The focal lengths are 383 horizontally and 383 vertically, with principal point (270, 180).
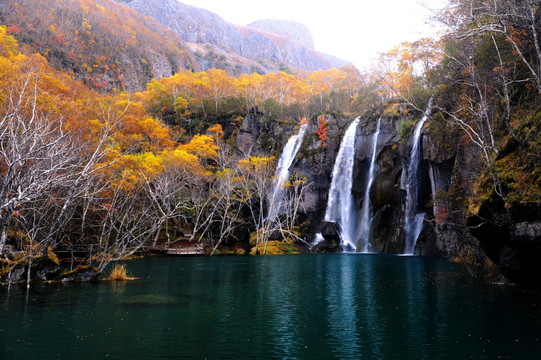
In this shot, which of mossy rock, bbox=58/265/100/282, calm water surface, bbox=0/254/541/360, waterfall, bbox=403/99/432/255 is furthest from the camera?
waterfall, bbox=403/99/432/255

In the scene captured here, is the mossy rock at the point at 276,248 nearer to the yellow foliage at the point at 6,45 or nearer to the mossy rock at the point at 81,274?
the mossy rock at the point at 81,274

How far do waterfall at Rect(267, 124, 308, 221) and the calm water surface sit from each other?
23394 millimetres

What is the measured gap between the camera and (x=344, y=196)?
3859cm

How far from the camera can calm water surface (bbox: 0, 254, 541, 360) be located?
771cm

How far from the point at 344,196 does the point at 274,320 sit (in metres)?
29.2

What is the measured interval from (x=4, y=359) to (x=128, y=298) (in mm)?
6342

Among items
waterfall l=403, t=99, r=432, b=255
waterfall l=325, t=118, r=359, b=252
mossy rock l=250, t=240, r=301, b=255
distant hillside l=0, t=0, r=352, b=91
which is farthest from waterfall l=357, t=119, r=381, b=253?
distant hillside l=0, t=0, r=352, b=91

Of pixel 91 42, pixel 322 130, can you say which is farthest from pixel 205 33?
pixel 322 130

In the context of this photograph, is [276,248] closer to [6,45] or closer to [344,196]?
[344,196]

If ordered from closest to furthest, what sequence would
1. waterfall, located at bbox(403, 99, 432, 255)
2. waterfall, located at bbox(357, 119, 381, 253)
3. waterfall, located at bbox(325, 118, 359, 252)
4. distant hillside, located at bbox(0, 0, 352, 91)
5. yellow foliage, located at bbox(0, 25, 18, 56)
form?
waterfall, located at bbox(403, 99, 432, 255)
waterfall, located at bbox(357, 119, 381, 253)
waterfall, located at bbox(325, 118, 359, 252)
yellow foliage, located at bbox(0, 25, 18, 56)
distant hillside, located at bbox(0, 0, 352, 91)

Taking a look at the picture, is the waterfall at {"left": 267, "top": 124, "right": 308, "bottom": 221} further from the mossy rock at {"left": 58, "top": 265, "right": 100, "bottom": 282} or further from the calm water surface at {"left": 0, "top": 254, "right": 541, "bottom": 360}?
the calm water surface at {"left": 0, "top": 254, "right": 541, "bottom": 360}

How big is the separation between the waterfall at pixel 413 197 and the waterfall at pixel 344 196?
19.3 feet

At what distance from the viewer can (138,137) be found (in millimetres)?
39688

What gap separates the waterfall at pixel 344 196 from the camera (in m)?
37.5
